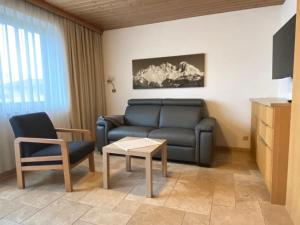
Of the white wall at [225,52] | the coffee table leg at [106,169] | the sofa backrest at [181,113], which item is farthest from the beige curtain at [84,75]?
the coffee table leg at [106,169]

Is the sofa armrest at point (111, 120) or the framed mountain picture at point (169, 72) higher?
the framed mountain picture at point (169, 72)

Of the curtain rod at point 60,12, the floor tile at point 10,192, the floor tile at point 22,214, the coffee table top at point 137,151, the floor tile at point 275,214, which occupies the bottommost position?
the floor tile at point 275,214

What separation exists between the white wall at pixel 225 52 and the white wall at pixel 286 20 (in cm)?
14

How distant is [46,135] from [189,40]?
2788mm

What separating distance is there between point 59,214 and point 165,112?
7.49 feet

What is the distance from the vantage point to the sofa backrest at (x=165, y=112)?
3.41 m

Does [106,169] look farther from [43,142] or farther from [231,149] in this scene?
[231,149]

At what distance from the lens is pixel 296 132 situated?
1.61m

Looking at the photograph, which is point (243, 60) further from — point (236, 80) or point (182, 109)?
point (182, 109)

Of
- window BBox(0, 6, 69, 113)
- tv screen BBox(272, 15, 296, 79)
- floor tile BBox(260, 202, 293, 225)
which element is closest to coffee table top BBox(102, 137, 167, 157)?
floor tile BBox(260, 202, 293, 225)

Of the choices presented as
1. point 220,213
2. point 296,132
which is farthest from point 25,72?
point 296,132

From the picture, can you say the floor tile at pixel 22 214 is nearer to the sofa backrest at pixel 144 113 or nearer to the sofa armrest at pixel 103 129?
the sofa armrest at pixel 103 129

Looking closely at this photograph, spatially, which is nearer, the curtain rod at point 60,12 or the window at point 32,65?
the window at point 32,65

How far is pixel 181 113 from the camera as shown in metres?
3.48
